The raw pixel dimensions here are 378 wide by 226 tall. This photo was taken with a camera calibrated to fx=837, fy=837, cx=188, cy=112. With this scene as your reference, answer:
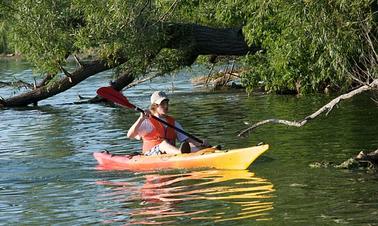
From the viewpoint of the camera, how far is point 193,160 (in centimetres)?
1061

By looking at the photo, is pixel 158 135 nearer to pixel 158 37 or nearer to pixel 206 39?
pixel 158 37

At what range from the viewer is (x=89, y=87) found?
2917 centimetres

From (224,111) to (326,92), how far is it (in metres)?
3.29

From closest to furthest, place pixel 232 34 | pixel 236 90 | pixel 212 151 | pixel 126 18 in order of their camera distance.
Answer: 1. pixel 212 151
2. pixel 126 18
3. pixel 232 34
4. pixel 236 90

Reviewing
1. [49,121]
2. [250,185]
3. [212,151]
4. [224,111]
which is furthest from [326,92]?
[250,185]

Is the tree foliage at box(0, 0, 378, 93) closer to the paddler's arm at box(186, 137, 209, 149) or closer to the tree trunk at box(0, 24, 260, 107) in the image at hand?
the tree trunk at box(0, 24, 260, 107)

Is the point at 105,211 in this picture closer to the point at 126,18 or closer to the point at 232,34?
the point at 126,18

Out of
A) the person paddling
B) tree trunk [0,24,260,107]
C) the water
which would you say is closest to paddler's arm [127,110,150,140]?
the person paddling

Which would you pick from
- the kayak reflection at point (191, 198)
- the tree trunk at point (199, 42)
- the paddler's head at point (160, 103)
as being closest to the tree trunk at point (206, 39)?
the tree trunk at point (199, 42)

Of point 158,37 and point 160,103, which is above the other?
point 158,37

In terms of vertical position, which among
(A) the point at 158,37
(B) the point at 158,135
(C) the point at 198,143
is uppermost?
(A) the point at 158,37

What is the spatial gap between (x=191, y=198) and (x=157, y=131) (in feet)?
9.01

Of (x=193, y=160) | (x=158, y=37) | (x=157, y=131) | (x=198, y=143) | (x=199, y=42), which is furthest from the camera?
(x=199, y=42)

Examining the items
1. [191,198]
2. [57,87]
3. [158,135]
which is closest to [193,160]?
[158,135]
